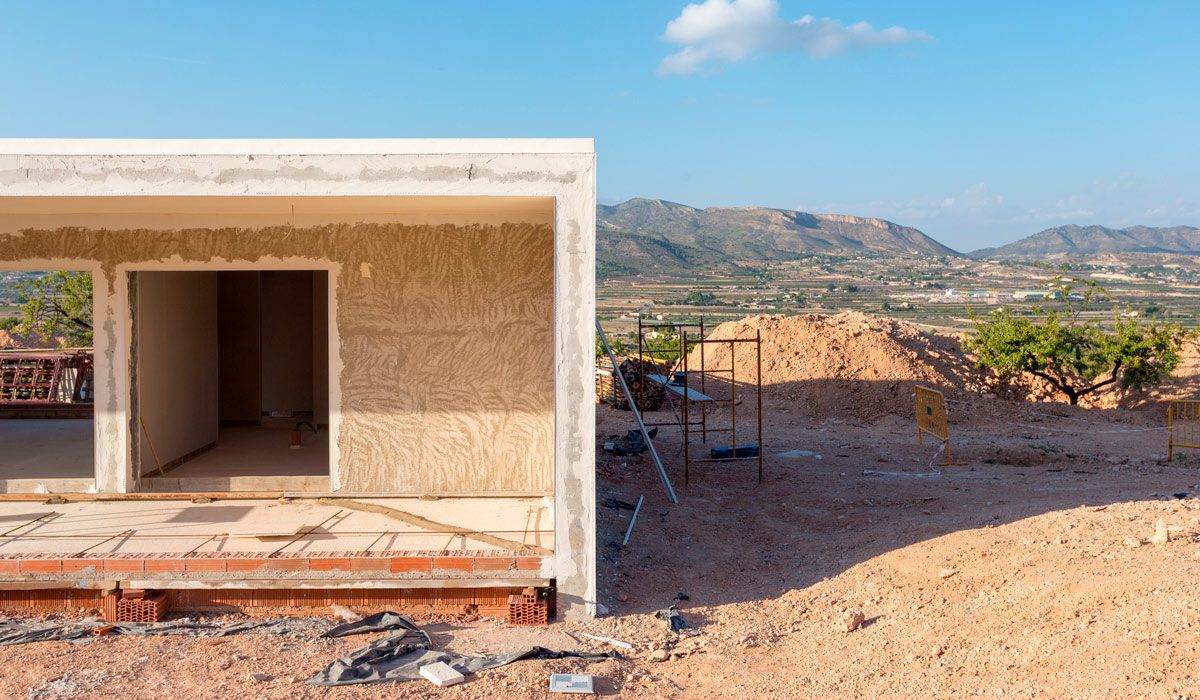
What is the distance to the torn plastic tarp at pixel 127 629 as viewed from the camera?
560 centimetres

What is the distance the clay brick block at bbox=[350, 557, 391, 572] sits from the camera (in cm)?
600

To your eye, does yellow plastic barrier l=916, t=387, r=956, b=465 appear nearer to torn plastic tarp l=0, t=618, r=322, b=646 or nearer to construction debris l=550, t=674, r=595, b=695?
construction debris l=550, t=674, r=595, b=695

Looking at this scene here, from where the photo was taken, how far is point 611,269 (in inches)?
3255

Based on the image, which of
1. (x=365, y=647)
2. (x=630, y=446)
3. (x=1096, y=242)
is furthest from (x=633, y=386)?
(x=1096, y=242)

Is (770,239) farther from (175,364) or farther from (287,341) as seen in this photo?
(175,364)

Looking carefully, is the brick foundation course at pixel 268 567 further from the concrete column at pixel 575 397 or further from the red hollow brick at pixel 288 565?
the concrete column at pixel 575 397

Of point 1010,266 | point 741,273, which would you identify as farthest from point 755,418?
point 1010,266

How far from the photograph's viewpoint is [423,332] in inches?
309

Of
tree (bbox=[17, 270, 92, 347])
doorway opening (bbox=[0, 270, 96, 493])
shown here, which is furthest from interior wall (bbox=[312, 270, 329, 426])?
tree (bbox=[17, 270, 92, 347])

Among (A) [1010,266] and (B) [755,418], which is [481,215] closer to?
(B) [755,418]

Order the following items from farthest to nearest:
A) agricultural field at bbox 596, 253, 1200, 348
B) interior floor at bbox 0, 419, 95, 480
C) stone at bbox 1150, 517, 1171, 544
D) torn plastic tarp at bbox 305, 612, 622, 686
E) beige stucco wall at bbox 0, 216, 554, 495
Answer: agricultural field at bbox 596, 253, 1200, 348 < interior floor at bbox 0, 419, 95, 480 < beige stucco wall at bbox 0, 216, 554, 495 < stone at bbox 1150, 517, 1171, 544 < torn plastic tarp at bbox 305, 612, 622, 686

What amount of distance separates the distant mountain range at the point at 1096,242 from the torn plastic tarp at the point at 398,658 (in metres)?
153

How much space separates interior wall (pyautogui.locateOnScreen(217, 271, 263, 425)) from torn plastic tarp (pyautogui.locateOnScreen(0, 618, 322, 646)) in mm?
6694

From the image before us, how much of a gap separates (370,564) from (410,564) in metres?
0.30
